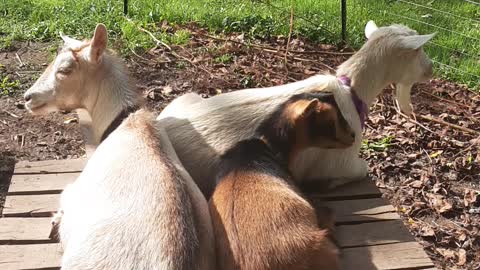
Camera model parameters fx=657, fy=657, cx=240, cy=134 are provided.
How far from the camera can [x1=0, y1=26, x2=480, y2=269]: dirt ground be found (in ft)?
16.2

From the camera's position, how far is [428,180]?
208 inches

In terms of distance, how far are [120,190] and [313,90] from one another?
1514mm

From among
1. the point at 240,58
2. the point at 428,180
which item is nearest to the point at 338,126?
the point at 428,180

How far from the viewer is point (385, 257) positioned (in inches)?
137

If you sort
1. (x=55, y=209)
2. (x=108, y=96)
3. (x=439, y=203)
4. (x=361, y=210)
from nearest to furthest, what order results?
(x=55, y=209) → (x=361, y=210) → (x=108, y=96) → (x=439, y=203)

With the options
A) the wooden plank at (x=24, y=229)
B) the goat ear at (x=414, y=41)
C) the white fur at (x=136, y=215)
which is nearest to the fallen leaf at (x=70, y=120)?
the wooden plank at (x=24, y=229)

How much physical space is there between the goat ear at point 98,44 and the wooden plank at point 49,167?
732 millimetres

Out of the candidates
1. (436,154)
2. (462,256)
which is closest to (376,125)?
(436,154)

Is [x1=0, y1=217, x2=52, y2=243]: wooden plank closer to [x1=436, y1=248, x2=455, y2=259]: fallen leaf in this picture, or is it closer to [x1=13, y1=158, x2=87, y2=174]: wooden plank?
[x1=13, y1=158, x2=87, y2=174]: wooden plank

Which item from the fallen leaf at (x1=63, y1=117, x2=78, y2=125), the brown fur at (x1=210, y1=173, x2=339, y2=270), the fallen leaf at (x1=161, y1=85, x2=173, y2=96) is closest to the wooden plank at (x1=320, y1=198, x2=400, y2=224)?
the brown fur at (x1=210, y1=173, x2=339, y2=270)

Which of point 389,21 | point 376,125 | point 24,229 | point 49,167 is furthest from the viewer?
point 389,21

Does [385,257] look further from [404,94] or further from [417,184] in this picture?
[404,94]

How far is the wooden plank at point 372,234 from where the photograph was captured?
3.57 metres

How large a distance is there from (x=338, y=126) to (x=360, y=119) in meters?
0.75
